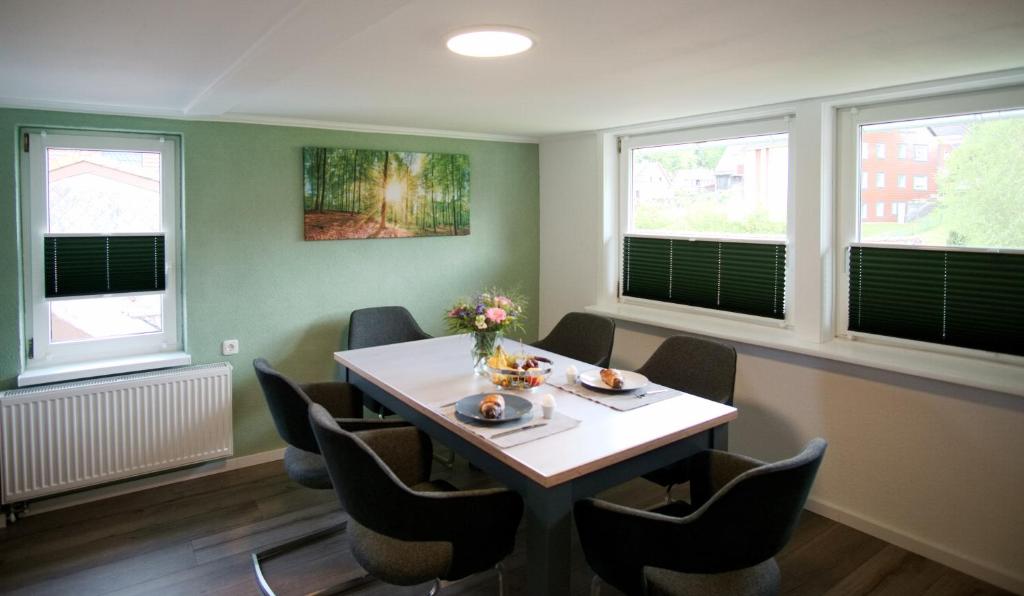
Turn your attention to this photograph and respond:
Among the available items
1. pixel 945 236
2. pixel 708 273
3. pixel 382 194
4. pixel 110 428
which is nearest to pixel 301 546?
pixel 110 428

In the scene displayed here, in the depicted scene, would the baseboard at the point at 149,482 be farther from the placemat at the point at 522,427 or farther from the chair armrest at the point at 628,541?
the chair armrest at the point at 628,541

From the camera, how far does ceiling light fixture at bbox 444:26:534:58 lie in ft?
6.68

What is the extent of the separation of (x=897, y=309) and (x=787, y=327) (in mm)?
639

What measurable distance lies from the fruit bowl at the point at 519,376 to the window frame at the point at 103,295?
80.8 inches

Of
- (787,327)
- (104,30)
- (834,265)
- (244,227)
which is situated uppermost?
(104,30)

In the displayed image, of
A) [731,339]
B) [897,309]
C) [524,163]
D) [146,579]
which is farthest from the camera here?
[524,163]

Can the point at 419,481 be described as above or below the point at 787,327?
below

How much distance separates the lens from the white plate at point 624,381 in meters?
2.91

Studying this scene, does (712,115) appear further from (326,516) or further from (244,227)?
(326,516)

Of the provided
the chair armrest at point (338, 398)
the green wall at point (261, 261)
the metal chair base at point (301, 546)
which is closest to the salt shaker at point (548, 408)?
the metal chair base at point (301, 546)

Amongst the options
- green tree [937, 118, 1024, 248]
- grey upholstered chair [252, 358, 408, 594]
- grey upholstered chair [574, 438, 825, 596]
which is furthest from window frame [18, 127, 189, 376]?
green tree [937, 118, 1024, 248]

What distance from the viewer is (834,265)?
139 inches

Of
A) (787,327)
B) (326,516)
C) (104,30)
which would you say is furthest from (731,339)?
(104,30)

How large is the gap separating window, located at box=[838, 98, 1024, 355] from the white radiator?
374 cm
